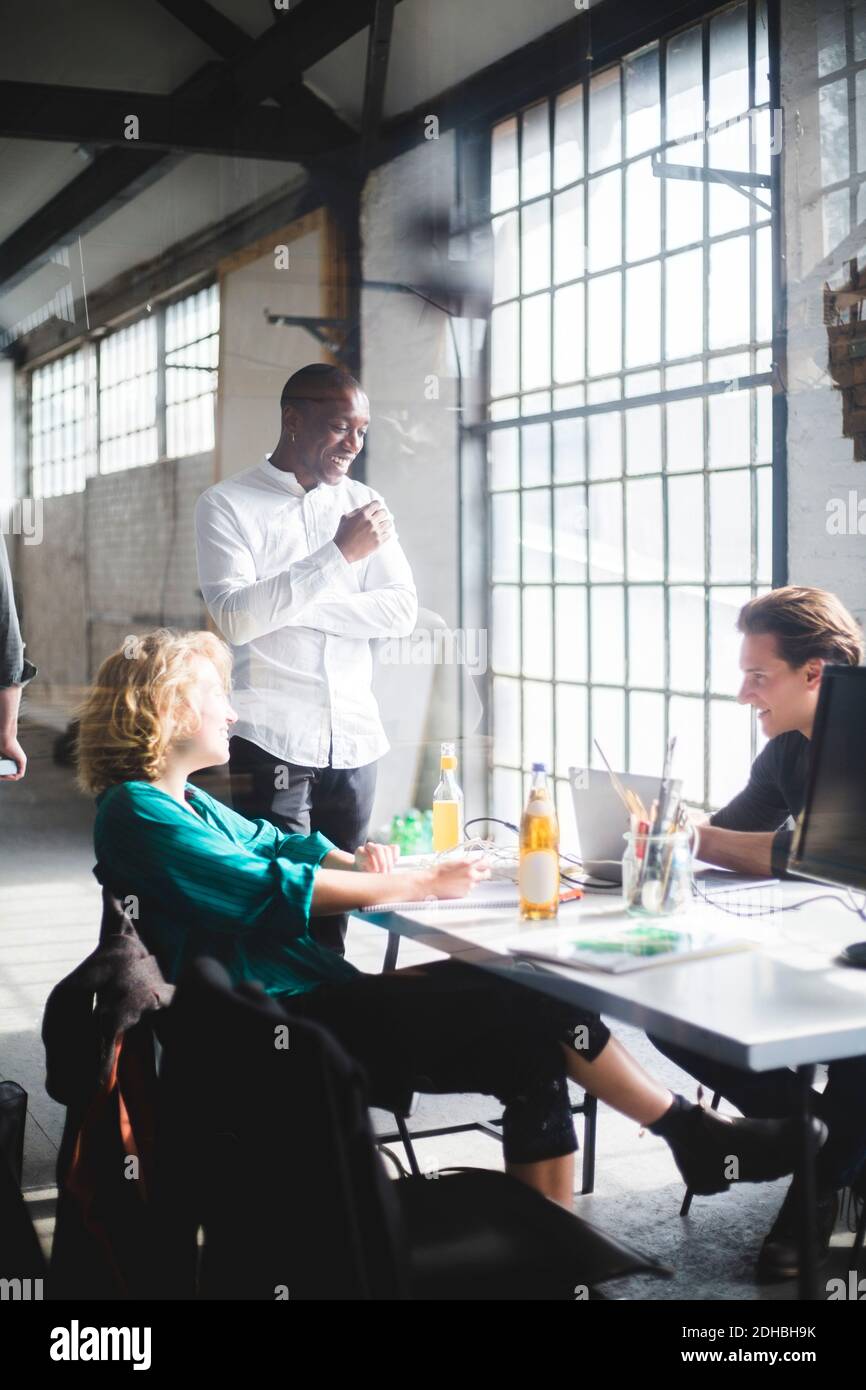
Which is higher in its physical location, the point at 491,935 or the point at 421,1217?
the point at 491,935

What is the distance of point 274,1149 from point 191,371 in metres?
1.71

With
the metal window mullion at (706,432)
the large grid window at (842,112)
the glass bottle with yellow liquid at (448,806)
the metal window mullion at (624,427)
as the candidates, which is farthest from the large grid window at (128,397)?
the large grid window at (842,112)

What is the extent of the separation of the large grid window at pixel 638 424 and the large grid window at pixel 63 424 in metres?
0.96

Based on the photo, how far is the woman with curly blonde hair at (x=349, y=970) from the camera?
223cm

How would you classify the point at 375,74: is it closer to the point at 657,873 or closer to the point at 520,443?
the point at 520,443

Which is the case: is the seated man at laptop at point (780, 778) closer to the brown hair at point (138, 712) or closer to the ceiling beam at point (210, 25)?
the brown hair at point (138, 712)

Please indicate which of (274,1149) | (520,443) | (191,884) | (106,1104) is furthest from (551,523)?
(274,1149)

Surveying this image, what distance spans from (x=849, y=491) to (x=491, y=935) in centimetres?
189

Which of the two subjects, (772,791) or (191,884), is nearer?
(191,884)

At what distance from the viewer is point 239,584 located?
2.83m
